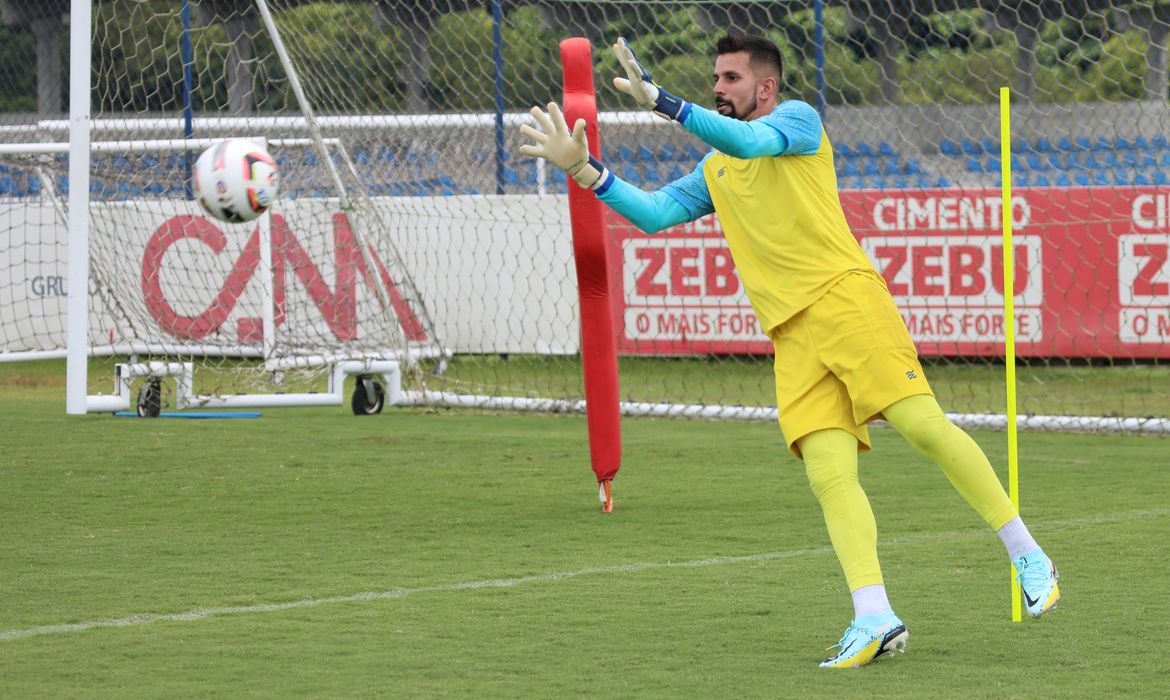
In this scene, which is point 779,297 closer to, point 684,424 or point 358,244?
point 684,424

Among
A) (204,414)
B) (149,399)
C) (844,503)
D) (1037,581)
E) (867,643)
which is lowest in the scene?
(867,643)

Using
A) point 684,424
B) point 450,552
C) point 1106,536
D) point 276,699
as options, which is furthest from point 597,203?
point 684,424

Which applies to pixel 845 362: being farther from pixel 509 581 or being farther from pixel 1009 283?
pixel 509 581

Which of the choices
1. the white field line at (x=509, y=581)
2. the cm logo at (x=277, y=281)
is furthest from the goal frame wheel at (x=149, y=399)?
the white field line at (x=509, y=581)

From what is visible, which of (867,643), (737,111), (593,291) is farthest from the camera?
(593,291)

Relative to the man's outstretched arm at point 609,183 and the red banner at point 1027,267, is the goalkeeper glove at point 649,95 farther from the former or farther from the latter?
the red banner at point 1027,267

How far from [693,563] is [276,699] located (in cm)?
231

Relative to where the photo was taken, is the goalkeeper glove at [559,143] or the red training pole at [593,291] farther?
the red training pole at [593,291]

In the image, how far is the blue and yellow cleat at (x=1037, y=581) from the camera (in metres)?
4.46

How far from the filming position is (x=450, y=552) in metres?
6.30

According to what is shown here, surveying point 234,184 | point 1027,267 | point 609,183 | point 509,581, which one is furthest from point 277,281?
point 609,183

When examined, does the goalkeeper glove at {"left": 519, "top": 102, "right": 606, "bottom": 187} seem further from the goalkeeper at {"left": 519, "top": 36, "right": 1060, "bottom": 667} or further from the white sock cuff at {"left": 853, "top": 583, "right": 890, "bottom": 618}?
the white sock cuff at {"left": 853, "top": 583, "right": 890, "bottom": 618}

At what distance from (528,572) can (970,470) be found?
1799 mm

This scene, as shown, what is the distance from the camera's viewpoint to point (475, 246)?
1422cm
